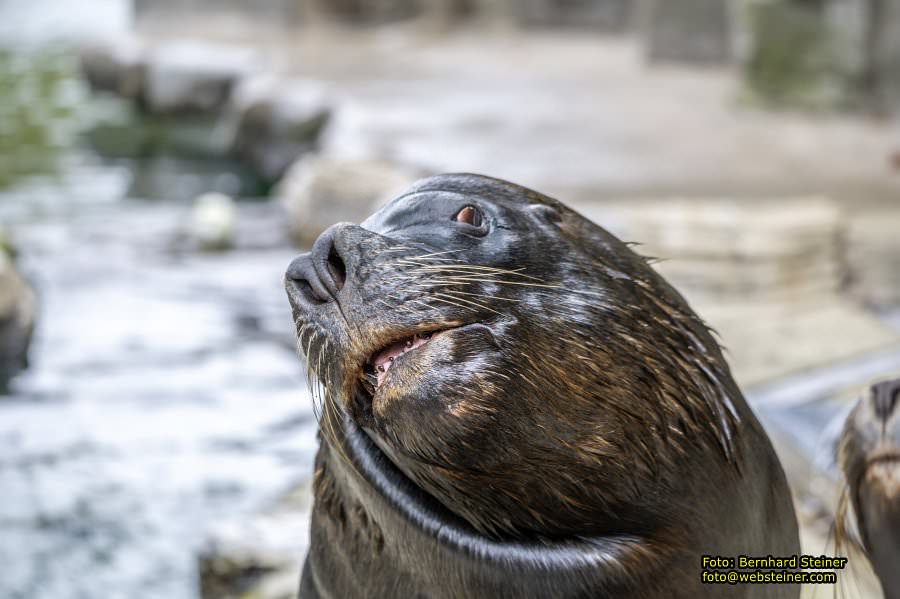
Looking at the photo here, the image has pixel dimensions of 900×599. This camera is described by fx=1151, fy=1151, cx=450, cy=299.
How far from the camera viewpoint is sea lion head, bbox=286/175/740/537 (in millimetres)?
1667

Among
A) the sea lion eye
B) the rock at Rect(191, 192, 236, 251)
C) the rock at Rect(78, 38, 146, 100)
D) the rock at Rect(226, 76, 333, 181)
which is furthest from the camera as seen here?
the rock at Rect(78, 38, 146, 100)

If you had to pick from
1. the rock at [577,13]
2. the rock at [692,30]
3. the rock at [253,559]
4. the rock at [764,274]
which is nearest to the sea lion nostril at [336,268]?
the rock at [253,559]

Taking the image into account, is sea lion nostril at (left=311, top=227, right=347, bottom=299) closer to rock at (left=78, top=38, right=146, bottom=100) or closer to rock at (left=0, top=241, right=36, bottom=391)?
rock at (left=0, top=241, right=36, bottom=391)

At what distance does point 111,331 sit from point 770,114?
5.48m

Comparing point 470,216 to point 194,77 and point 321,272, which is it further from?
point 194,77

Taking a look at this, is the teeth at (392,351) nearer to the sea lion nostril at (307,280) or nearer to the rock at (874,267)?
the sea lion nostril at (307,280)

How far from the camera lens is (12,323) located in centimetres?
612

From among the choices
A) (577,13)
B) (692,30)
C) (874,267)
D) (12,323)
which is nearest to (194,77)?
(692,30)

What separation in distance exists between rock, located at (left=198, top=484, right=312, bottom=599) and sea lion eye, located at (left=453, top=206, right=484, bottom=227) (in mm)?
1655

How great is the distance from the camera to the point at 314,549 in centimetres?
202

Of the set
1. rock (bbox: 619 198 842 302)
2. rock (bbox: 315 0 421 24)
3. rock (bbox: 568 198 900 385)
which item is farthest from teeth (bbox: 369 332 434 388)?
rock (bbox: 315 0 421 24)

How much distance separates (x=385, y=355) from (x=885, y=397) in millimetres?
720

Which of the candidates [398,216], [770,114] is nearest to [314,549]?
[398,216]

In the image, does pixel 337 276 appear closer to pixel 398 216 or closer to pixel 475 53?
pixel 398 216
